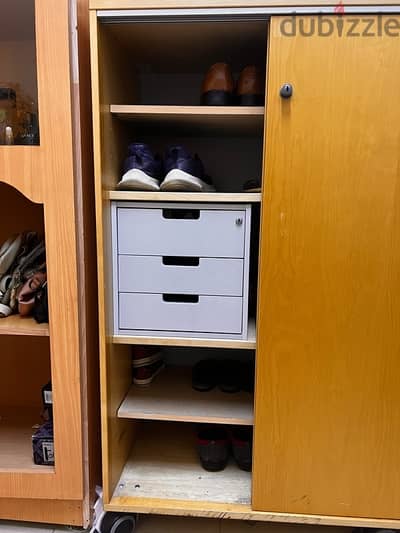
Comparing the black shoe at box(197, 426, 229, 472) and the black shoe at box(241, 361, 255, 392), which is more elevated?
the black shoe at box(241, 361, 255, 392)

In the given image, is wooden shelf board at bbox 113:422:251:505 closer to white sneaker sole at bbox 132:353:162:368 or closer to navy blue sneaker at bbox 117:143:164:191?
white sneaker sole at bbox 132:353:162:368

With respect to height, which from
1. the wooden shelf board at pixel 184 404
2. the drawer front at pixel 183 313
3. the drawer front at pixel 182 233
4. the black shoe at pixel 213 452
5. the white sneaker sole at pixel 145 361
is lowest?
the black shoe at pixel 213 452

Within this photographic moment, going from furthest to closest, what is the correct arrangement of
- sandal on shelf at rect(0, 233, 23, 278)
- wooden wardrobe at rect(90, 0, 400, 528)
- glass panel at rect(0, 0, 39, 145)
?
sandal on shelf at rect(0, 233, 23, 278)
glass panel at rect(0, 0, 39, 145)
wooden wardrobe at rect(90, 0, 400, 528)

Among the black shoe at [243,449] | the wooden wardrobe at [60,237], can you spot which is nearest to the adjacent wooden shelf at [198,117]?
the wooden wardrobe at [60,237]

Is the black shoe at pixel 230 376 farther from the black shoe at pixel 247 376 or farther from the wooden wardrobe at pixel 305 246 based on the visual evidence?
the wooden wardrobe at pixel 305 246

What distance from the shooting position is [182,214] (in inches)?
34.7

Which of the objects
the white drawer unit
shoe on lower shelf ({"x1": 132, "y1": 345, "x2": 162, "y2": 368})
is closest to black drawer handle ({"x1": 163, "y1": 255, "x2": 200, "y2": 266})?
the white drawer unit

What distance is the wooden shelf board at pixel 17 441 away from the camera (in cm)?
89

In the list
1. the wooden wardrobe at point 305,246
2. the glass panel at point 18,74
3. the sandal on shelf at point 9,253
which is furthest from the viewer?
the sandal on shelf at point 9,253

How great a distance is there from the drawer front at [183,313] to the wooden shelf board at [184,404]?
0.21 meters

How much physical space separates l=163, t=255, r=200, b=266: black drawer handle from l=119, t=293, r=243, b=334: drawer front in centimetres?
9

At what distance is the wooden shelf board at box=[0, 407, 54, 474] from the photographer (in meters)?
0.89

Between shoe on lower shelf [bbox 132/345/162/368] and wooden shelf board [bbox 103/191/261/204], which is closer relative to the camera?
wooden shelf board [bbox 103/191/261/204]

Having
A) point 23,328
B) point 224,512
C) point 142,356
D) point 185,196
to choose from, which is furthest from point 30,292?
point 224,512
